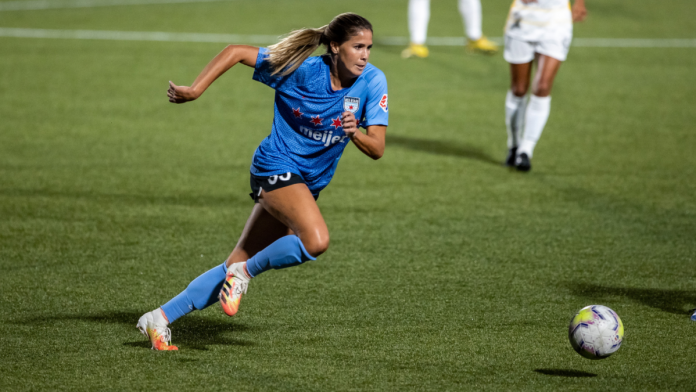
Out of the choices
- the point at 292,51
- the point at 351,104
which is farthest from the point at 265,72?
the point at 351,104

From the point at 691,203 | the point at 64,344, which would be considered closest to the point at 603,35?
the point at 691,203

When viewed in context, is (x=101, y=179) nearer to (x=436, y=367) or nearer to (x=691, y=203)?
(x=436, y=367)

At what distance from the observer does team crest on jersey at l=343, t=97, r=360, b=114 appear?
13.5ft

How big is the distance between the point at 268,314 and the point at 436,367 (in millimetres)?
1139

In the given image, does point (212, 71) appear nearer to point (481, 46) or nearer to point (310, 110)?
point (310, 110)

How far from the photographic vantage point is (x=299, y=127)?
4211mm

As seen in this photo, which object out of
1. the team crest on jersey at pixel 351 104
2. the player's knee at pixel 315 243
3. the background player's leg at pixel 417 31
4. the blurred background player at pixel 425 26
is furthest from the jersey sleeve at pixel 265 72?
the background player's leg at pixel 417 31

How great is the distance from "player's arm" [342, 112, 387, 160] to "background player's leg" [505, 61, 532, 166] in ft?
14.5

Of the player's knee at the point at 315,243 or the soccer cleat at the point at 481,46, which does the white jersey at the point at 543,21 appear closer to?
the player's knee at the point at 315,243

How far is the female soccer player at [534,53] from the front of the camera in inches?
314

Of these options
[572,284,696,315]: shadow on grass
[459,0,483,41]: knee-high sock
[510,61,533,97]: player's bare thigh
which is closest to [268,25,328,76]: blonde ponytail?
[572,284,696,315]: shadow on grass

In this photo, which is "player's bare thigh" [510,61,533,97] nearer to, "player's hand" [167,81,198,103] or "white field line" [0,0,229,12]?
"player's hand" [167,81,198,103]

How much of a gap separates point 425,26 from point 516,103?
17.7ft

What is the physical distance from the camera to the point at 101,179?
7598 mm
